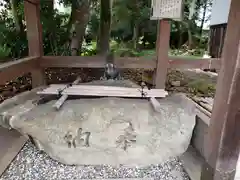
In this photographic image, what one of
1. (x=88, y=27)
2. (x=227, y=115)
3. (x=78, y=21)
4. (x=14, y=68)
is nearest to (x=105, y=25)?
(x=78, y=21)

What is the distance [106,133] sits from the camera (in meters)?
1.75

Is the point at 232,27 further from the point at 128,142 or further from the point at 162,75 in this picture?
the point at 162,75

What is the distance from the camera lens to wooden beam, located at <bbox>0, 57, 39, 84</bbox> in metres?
1.77

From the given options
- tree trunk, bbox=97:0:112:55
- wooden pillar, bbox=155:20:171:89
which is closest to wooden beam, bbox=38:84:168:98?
wooden pillar, bbox=155:20:171:89

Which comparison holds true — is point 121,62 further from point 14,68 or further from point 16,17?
point 16,17

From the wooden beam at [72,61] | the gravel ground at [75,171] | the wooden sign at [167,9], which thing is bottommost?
the gravel ground at [75,171]

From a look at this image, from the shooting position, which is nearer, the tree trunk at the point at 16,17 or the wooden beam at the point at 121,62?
the wooden beam at the point at 121,62

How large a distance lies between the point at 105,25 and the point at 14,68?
2.66 metres

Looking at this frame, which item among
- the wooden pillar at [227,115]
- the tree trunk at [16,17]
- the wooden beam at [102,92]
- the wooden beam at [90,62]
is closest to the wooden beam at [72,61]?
the wooden beam at [90,62]

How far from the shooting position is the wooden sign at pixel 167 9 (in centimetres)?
258

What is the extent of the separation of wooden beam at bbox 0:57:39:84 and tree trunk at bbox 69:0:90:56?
2144 mm

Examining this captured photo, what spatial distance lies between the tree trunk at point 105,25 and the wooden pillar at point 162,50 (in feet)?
5.54

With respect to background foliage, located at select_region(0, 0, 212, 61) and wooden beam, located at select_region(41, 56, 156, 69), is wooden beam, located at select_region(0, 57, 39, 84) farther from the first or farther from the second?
background foliage, located at select_region(0, 0, 212, 61)

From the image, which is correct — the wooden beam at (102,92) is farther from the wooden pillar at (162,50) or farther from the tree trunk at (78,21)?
the tree trunk at (78,21)
